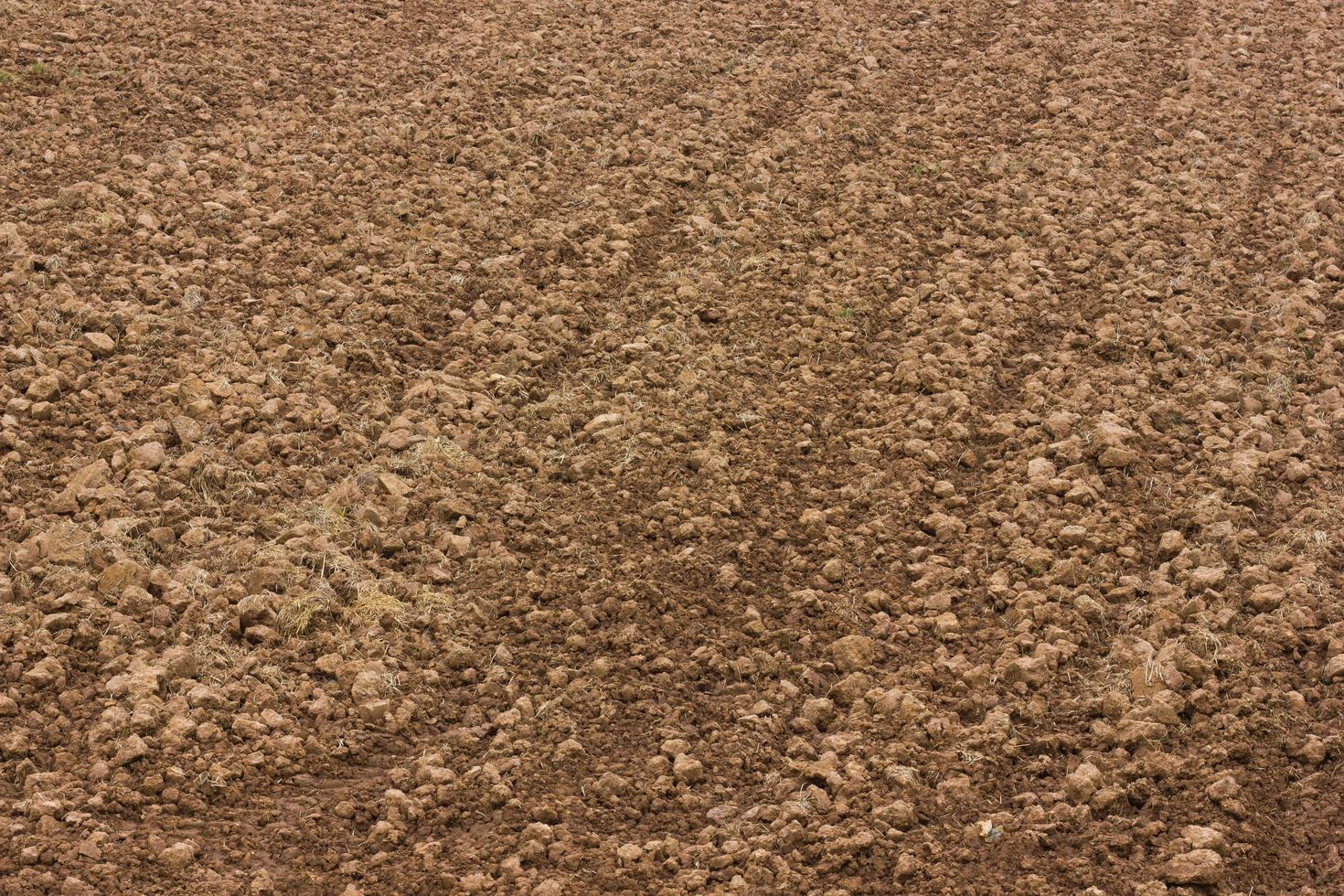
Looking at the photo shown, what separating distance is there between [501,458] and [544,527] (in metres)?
0.45

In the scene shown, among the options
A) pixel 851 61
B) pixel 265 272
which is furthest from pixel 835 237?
pixel 265 272

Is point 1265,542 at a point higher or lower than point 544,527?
lower

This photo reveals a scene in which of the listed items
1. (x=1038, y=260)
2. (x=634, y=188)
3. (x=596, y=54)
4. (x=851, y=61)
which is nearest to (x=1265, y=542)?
(x=1038, y=260)

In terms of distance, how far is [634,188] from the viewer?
6.23 metres

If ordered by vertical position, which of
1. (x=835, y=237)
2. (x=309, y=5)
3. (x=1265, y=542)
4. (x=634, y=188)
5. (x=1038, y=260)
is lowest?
(x=1265, y=542)

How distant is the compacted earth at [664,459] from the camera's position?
11.9 feet

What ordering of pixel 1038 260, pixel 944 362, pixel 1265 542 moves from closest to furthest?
pixel 1265 542
pixel 944 362
pixel 1038 260

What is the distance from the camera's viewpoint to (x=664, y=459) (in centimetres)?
488

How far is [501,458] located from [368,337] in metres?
0.95

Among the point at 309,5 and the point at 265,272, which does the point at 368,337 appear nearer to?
the point at 265,272

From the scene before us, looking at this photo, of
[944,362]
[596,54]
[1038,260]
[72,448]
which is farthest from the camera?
[596,54]

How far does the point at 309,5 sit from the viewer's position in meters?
7.63

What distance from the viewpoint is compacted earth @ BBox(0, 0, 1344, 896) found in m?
3.64

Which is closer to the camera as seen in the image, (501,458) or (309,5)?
(501,458)
